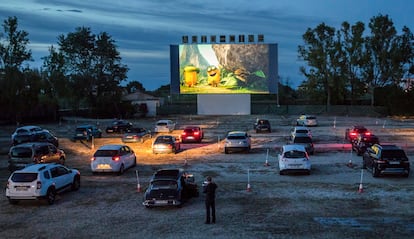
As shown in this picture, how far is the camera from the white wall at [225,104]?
89125 millimetres

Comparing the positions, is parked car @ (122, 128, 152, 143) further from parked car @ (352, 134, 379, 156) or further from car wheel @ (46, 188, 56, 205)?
car wheel @ (46, 188, 56, 205)

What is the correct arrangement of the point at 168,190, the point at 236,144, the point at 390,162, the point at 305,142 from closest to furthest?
the point at 168,190 → the point at 390,162 → the point at 305,142 → the point at 236,144

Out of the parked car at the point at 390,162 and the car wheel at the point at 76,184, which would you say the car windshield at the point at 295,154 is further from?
the car wheel at the point at 76,184

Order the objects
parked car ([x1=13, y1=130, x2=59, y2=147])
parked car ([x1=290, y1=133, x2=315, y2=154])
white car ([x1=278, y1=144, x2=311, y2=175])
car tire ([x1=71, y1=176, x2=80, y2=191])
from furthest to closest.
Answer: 1. parked car ([x1=13, y1=130, x2=59, y2=147])
2. parked car ([x1=290, y1=133, x2=315, y2=154])
3. white car ([x1=278, y1=144, x2=311, y2=175])
4. car tire ([x1=71, y1=176, x2=80, y2=191])

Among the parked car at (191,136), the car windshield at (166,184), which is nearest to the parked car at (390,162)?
the car windshield at (166,184)

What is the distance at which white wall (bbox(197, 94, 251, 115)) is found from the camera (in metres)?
89.1

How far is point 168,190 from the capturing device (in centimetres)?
1916

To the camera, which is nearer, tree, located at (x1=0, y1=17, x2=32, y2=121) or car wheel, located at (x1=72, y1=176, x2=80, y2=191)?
car wheel, located at (x1=72, y1=176, x2=80, y2=191)

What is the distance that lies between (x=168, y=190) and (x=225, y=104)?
70.7m

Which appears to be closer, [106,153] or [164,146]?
[106,153]

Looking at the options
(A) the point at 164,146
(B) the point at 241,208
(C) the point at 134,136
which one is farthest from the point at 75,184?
(C) the point at 134,136

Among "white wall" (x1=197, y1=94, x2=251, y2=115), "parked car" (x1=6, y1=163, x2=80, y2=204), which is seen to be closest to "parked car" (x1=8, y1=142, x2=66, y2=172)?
"parked car" (x1=6, y1=163, x2=80, y2=204)

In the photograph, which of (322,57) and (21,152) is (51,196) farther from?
(322,57)

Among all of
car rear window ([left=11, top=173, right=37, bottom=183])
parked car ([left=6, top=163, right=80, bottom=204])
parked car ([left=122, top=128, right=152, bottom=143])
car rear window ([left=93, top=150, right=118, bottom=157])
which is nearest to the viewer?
parked car ([left=6, top=163, right=80, bottom=204])
